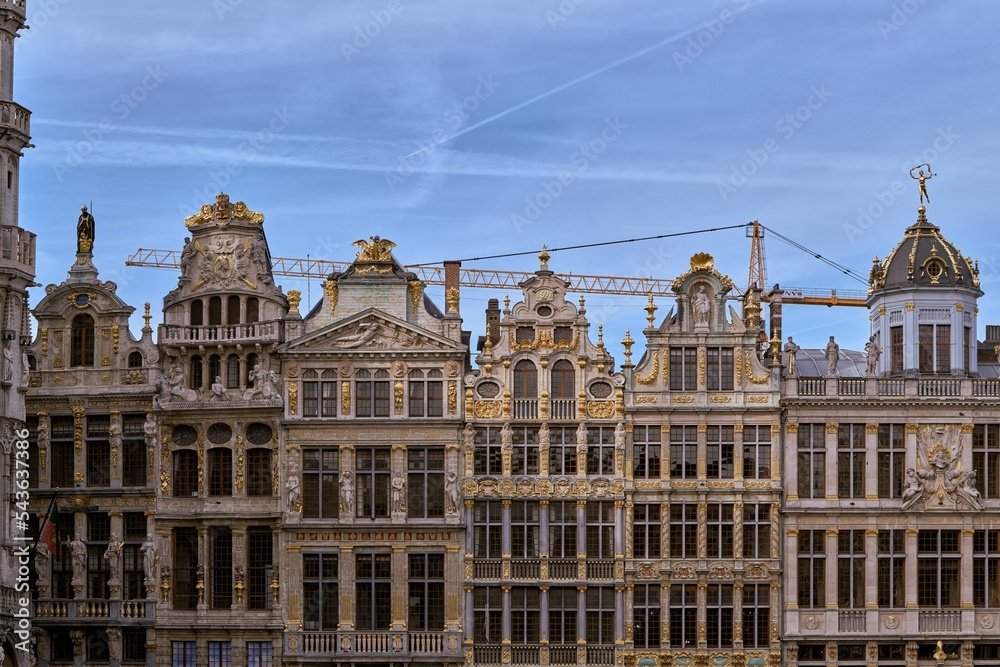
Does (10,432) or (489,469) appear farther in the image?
(489,469)

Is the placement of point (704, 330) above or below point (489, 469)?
above

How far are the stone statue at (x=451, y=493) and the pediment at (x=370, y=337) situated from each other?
433 cm

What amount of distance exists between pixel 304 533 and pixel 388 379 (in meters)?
5.94

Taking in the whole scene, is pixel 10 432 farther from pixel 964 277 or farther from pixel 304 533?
pixel 964 277

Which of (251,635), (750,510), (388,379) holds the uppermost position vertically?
(388,379)

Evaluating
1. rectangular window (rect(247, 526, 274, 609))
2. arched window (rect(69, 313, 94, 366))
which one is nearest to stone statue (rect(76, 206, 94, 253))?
arched window (rect(69, 313, 94, 366))

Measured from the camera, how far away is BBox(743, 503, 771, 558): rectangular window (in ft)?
225

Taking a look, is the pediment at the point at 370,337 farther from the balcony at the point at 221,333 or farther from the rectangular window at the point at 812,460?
the rectangular window at the point at 812,460

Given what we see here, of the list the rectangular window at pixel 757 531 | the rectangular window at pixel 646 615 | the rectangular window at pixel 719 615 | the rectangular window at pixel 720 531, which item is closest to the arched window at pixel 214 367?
the rectangular window at pixel 646 615

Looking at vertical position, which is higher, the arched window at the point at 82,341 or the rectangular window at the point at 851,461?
the arched window at the point at 82,341

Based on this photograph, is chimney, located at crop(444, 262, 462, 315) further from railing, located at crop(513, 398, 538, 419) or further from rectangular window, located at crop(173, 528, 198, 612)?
rectangular window, located at crop(173, 528, 198, 612)

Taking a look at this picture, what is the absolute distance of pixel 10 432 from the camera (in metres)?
64.0

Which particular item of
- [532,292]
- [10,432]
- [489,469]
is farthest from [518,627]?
[10,432]

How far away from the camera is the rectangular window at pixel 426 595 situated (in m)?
68.2
